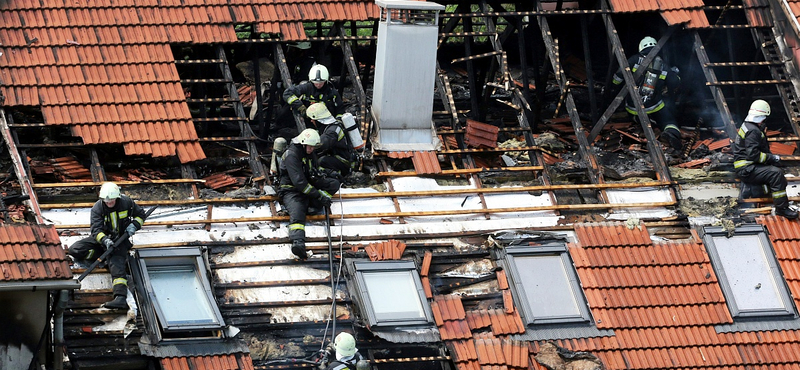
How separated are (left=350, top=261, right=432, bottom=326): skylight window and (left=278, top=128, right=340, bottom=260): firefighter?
35.3 inches

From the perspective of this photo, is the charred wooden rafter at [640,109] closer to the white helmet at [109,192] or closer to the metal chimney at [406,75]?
the metal chimney at [406,75]

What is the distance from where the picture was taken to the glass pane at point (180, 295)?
62.5 ft

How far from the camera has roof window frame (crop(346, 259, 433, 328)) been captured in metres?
19.7

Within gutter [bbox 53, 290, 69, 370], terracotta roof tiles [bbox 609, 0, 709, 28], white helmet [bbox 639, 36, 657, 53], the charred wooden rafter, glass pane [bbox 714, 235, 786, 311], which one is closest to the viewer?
gutter [bbox 53, 290, 69, 370]

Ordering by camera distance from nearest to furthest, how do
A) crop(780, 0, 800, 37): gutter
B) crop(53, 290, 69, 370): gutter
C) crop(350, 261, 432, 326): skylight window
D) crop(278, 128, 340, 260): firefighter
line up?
crop(53, 290, 69, 370): gutter
crop(350, 261, 432, 326): skylight window
crop(278, 128, 340, 260): firefighter
crop(780, 0, 800, 37): gutter

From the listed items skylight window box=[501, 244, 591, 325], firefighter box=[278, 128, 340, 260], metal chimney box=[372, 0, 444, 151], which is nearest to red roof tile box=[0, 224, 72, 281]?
firefighter box=[278, 128, 340, 260]

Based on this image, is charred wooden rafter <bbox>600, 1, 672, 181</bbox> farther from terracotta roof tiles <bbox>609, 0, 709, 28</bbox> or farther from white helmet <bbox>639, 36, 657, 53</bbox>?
white helmet <bbox>639, 36, 657, 53</bbox>

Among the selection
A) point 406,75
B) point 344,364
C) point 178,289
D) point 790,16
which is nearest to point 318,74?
point 406,75

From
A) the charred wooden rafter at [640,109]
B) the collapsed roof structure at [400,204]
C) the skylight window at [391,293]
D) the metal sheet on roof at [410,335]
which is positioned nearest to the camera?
the collapsed roof structure at [400,204]

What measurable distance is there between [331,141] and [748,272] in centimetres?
633

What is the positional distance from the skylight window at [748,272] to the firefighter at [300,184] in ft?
18.7

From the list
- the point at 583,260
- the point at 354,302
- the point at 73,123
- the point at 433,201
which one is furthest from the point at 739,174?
the point at 73,123

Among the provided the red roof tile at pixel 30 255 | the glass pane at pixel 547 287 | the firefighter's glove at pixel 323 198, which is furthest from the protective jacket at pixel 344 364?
the red roof tile at pixel 30 255

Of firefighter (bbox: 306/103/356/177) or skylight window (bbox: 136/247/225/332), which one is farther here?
A: firefighter (bbox: 306/103/356/177)
